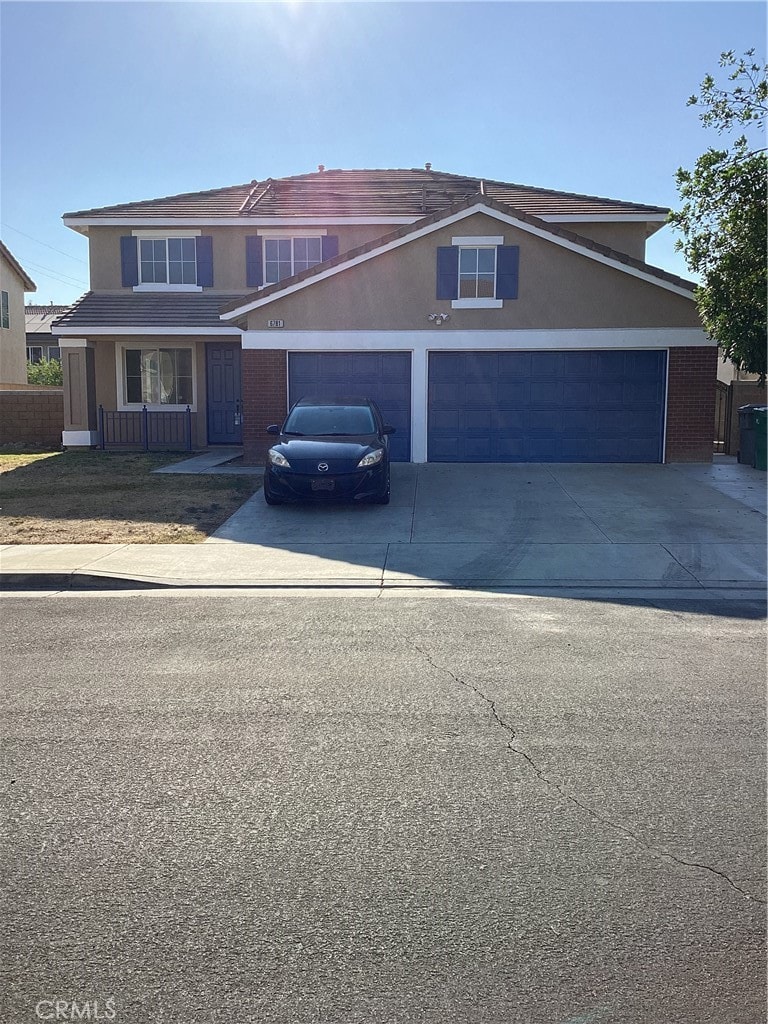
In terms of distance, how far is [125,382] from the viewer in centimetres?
2206

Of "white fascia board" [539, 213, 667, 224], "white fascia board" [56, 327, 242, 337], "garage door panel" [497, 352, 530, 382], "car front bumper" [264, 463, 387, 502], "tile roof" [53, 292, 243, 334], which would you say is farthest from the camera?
"white fascia board" [539, 213, 667, 224]

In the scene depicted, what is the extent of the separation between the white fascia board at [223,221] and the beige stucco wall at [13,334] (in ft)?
46.5

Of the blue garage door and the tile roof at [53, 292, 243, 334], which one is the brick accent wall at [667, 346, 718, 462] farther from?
the tile roof at [53, 292, 243, 334]

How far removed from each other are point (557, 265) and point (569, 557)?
30.3ft

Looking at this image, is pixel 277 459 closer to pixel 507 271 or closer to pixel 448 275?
pixel 448 275

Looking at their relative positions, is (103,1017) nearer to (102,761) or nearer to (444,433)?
(102,761)

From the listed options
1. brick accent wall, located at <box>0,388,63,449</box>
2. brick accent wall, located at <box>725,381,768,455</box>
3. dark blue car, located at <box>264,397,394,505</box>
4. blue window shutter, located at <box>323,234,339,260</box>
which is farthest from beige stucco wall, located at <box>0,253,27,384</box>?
brick accent wall, located at <box>725,381,768,455</box>

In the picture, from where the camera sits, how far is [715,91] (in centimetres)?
1278

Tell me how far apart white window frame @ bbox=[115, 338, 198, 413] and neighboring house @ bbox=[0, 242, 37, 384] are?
48.8ft

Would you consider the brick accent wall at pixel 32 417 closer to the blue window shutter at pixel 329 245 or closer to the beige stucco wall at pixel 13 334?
the blue window shutter at pixel 329 245

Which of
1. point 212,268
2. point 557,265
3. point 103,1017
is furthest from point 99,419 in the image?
point 103,1017

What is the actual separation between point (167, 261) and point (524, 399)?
1038 centimetres

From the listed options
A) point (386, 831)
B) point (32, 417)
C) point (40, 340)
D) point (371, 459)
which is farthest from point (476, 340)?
point (40, 340)

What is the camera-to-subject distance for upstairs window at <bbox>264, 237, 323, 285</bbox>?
71.0 ft
